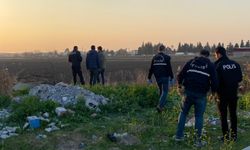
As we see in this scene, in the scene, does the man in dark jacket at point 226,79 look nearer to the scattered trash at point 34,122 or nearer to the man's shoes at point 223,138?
the man's shoes at point 223,138

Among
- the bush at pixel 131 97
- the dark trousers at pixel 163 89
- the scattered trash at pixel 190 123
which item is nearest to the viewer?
the scattered trash at pixel 190 123

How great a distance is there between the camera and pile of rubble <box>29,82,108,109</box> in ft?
42.2

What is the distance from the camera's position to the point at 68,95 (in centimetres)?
1354

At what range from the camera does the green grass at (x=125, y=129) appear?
939cm

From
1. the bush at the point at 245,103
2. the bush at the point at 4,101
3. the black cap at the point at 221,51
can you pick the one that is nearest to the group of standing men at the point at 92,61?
the bush at the point at 4,101

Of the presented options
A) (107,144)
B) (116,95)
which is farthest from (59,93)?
(107,144)

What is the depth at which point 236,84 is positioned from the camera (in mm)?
9484

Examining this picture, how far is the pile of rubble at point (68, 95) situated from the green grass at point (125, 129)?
0.99 ft

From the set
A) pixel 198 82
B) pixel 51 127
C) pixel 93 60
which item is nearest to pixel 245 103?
Answer: pixel 198 82

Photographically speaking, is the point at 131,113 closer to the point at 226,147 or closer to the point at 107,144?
the point at 107,144

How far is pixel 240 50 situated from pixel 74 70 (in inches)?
2821

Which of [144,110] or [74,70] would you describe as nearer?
[144,110]

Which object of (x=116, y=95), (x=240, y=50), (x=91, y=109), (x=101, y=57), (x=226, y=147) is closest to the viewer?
(x=226, y=147)

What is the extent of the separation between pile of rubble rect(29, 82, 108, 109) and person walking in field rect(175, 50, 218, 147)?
397cm
